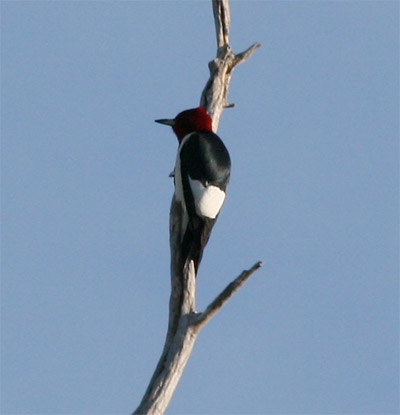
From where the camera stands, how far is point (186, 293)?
7.46m

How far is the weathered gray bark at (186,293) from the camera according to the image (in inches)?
269

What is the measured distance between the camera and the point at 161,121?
9.42 m

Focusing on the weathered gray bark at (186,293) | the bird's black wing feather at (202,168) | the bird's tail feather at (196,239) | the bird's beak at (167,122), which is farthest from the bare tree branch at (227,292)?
the bird's beak at (167,122)

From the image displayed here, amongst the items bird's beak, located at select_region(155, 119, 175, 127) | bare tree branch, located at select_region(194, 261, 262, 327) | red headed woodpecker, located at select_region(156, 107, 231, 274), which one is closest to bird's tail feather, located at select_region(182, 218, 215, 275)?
red headed woodpecker, located at select_region(156, 107, 231, 274)

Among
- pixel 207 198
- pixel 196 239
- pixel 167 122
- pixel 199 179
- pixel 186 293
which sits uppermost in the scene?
pixel 167 122

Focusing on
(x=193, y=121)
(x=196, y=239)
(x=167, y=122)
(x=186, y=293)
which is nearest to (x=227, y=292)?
(x=186, y=293)

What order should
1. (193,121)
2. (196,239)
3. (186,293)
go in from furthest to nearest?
(193,121) → (196,239) → (186,293)

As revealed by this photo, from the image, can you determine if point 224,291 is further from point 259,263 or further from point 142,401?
point 142,401

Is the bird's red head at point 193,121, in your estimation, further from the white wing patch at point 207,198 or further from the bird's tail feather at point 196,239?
the bird's tail feather at point 196,239

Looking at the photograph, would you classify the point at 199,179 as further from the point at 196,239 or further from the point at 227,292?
the point at 227,292

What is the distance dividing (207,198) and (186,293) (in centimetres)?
98

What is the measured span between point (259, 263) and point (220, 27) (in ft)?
8.98

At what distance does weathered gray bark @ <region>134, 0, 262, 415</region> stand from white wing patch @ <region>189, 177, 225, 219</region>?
17cm

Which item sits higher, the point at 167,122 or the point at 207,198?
the point at 167,122
